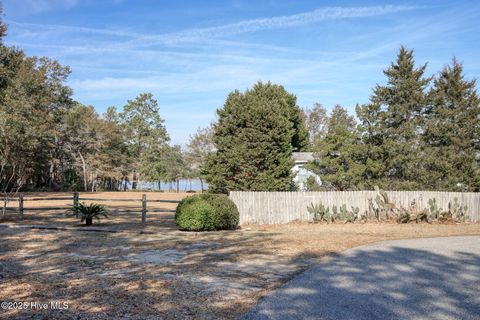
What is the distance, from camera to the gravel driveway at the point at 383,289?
5.12m

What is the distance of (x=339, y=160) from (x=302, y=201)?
343 inches

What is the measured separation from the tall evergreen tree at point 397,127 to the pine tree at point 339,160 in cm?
73

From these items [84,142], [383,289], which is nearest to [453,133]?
[383,289]

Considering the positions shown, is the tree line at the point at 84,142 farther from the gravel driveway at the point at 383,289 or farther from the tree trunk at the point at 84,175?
the gravel driveway at the point at 383,289

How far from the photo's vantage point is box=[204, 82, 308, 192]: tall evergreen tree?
2572 centimetres

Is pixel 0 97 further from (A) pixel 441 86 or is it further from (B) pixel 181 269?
(A) pixel 441 86

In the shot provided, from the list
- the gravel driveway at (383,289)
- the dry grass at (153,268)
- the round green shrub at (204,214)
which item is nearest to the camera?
the gravel driveway at (383,289)

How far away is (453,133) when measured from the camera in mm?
25500

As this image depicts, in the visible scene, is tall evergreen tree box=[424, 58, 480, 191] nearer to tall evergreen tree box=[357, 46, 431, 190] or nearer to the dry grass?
tall evergreen tree box=[357, 46, 431, 190]

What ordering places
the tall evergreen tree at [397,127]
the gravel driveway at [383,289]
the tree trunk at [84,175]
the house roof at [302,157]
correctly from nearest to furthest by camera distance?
the gravel driveway at [383,289] < the tall evergreen tree at [397,127] < the house roof at [302,157] < the tree trunk at [84,175]

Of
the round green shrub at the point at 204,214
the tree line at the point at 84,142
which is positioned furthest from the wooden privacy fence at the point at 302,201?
the tree line at the point at 84,142

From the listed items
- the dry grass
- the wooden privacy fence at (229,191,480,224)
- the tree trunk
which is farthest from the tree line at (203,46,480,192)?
the tree trunk

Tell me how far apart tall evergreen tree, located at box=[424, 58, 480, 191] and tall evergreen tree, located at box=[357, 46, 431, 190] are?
78cm

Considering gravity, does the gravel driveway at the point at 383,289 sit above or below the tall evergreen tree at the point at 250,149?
below
